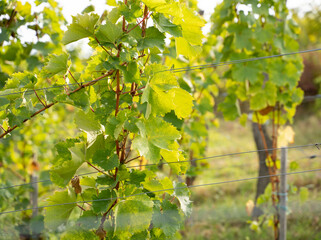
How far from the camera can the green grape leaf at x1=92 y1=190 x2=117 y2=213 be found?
95 centimetres

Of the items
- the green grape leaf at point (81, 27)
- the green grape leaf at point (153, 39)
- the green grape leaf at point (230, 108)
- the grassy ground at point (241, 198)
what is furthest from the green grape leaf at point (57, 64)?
the green grape leaf at point (230, 108)

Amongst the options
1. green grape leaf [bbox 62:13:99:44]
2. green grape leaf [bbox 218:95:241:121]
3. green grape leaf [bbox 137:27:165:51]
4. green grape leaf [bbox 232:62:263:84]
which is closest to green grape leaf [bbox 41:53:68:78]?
green grape leaf [bbox 62:13:99:44]

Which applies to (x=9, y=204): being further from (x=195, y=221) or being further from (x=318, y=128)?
(x=318, y=128)

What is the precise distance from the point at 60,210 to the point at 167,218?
32cm

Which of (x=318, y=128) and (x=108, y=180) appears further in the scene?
(x=318, y=128)

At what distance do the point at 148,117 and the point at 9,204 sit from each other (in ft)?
5.02

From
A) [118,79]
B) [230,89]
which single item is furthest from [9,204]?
[230,89]

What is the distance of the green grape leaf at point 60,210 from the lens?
1041 millimetres

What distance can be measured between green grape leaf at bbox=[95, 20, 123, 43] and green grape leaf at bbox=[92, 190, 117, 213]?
1.39ft

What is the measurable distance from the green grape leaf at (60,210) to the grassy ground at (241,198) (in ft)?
3.30

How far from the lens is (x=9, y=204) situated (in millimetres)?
2082

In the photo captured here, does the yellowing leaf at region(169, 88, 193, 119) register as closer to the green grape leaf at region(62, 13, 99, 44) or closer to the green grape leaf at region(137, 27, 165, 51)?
the green grape leaf at region(137, 27, 165, 51)

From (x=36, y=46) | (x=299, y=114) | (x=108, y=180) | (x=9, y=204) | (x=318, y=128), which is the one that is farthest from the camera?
(x=299, y=114)

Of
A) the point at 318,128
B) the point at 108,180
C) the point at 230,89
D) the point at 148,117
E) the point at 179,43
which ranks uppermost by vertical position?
the point at 318,128
